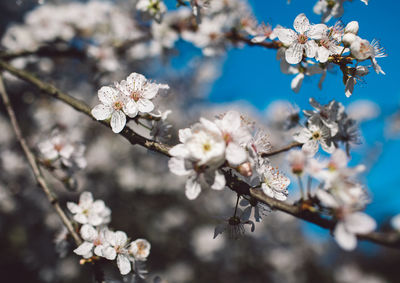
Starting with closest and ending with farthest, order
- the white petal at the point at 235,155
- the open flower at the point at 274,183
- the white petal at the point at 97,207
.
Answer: the white petal at the point at 235,155, the open flower at the point at 274,183, the white petal at the point at 97,207

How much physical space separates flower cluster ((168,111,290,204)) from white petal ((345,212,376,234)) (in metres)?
0.34

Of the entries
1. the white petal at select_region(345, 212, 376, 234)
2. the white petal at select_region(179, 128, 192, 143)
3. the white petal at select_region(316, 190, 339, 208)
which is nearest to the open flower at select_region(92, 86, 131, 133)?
the white petal at select_region(179, 128, 192, 143)

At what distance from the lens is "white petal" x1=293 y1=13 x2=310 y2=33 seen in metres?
1.47

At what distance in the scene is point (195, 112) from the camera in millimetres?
6820

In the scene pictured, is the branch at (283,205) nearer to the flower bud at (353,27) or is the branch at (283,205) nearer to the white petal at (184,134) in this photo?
the white petal at (184,134)

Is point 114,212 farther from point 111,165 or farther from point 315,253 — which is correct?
point 315,253

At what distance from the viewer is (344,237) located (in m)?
0.87

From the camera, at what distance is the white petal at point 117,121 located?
4.20ft

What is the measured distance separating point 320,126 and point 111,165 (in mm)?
4180

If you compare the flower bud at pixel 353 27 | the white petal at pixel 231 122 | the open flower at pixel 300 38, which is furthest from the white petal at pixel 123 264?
the flower bud at pixel 353 27

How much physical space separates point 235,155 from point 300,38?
0.79m

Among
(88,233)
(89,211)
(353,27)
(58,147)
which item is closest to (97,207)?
(89,211)

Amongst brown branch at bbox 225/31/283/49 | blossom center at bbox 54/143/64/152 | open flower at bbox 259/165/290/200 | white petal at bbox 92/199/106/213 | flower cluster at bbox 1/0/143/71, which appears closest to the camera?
open flower at bbox 259/165/290/200

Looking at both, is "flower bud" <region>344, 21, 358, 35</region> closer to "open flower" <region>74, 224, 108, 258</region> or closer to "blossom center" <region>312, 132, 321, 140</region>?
"blossom center" <region>312, 132, 321, 140</region>
